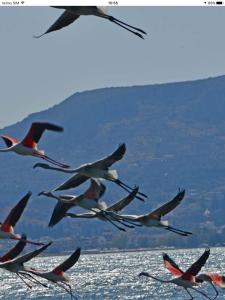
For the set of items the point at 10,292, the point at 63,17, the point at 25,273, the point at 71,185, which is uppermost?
the point at 63,17

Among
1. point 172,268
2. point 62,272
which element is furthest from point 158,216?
point 172,268

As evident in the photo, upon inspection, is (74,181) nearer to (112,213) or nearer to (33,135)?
(112,213)

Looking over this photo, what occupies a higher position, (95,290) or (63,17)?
(63,17)

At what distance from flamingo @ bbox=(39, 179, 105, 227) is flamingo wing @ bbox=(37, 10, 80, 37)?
487 cm

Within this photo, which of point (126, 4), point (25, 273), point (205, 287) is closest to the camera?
point (126, 4)

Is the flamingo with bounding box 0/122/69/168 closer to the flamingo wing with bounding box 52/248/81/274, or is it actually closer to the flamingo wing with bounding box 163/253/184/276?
the flamingo wing with bounding box 52/248/81/274

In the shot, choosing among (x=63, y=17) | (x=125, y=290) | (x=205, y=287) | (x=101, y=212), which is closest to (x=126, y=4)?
(x=63, y=17)

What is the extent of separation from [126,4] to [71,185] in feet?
22.2

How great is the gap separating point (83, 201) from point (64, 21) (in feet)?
18.4

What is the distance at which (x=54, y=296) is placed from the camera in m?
155

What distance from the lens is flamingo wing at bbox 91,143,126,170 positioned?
27250mm

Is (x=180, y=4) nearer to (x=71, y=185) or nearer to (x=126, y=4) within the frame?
(x=126, y=4)

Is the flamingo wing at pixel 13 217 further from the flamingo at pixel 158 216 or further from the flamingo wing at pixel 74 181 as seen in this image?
the flamingo at pixel 158 216

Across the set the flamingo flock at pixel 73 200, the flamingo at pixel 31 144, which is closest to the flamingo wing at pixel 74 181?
the flamingo flock at pixel 73 200
